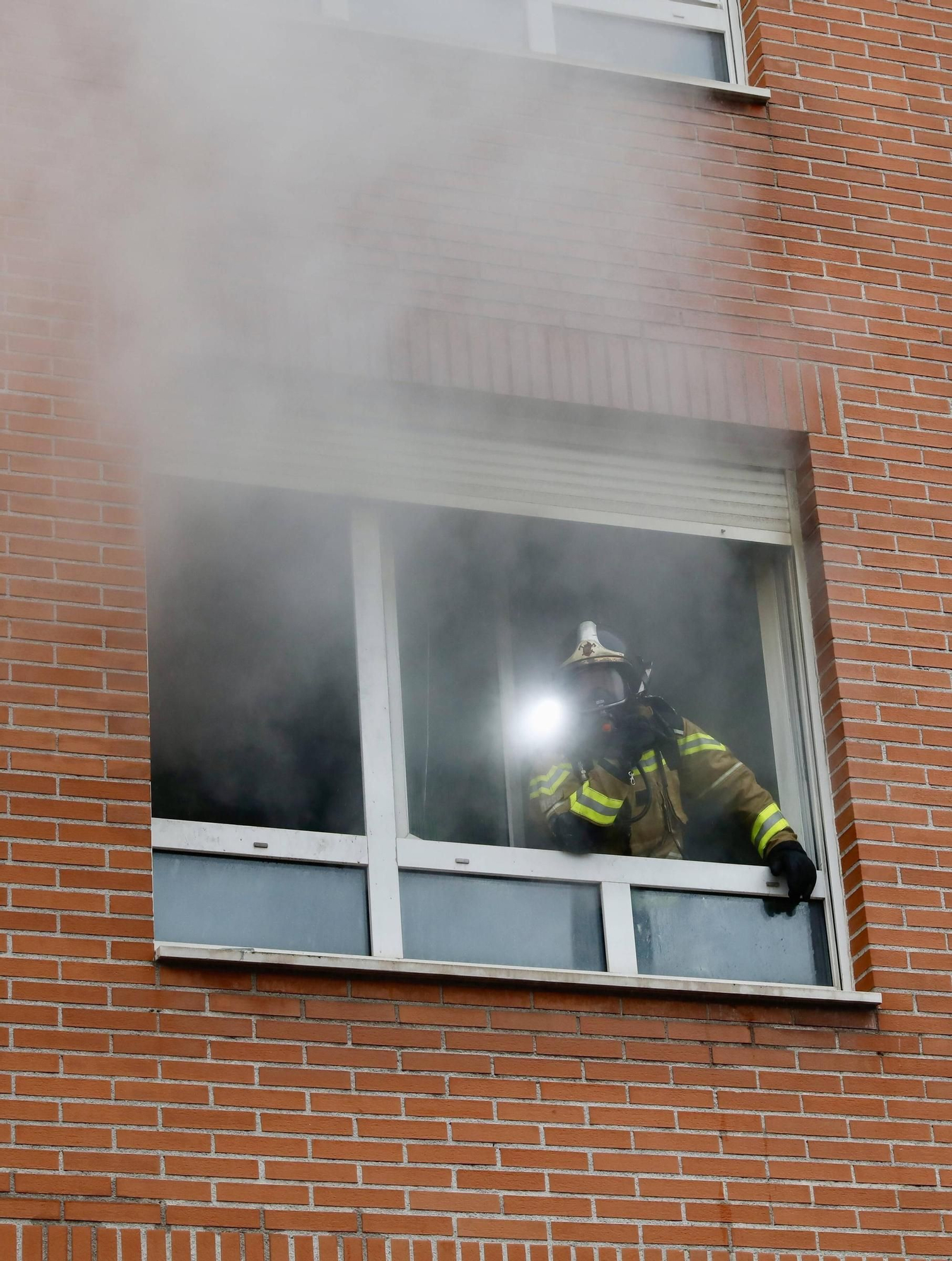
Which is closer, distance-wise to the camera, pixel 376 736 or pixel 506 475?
pixel 376 736

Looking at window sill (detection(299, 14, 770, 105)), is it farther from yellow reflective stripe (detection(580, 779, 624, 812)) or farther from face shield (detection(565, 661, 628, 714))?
yellow reflective stripe (detection(580, 779, 624, 812))

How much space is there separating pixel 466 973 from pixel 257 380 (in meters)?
1.93

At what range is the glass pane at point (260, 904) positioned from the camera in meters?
5.79

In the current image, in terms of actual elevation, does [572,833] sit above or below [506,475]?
below

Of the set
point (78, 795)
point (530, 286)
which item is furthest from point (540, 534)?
point (78, 795)

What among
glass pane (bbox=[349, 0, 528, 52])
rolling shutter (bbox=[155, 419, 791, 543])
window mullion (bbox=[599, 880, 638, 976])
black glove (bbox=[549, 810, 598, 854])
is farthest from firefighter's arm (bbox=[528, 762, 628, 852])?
glass pane (bbox=[349, 0, 528, 52])

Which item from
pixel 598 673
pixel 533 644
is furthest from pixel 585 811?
pixel 533 644

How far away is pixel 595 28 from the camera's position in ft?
25.0

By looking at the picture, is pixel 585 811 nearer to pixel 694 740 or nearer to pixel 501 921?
pixel 501 921

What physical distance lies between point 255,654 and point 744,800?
62.5 inches

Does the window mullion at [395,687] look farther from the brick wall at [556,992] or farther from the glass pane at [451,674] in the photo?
the brick wall at [556,992]

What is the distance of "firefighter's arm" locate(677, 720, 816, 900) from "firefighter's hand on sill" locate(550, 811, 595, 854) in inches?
21.8

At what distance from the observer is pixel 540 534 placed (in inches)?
274

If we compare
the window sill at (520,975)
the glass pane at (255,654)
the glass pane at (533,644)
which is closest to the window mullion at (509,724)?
the glass pane at (533,644)
